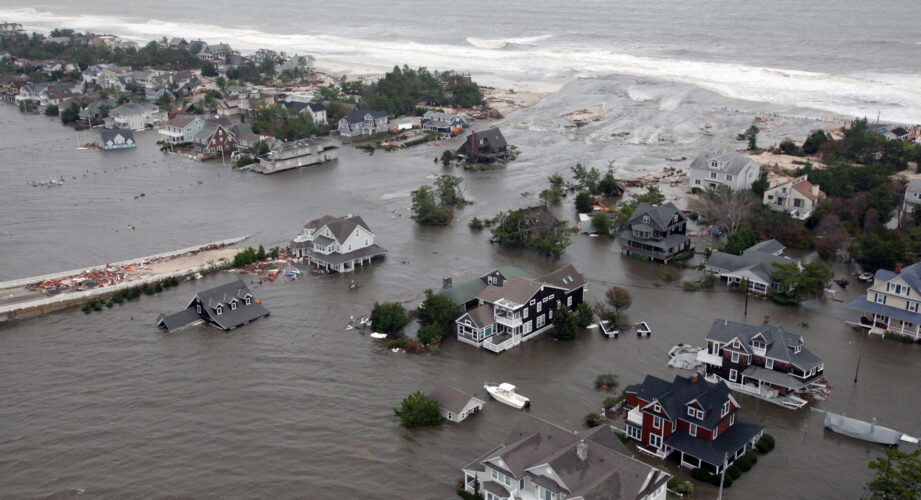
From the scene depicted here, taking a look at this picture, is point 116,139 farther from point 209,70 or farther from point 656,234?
point 656,234

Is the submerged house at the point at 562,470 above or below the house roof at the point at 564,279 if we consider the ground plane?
below

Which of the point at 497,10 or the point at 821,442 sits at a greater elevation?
the point at 497,10

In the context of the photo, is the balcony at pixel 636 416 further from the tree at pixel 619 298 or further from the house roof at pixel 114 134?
the house roof at pixel 114 134

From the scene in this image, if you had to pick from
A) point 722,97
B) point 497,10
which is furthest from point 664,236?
point 497,10

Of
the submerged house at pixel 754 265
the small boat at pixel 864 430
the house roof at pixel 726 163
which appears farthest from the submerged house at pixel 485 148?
the small boat at pixel 864 430

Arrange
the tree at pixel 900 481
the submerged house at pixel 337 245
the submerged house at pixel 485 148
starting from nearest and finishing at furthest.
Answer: the tree at pixel 900 481 < the submerged house at pixel 337 245 < the submerged house at pixel 485 148

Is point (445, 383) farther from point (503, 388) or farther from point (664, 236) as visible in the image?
point (664, 236)

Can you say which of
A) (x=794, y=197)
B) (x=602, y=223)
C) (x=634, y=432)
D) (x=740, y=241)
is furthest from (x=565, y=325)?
(x=794, y=197)
